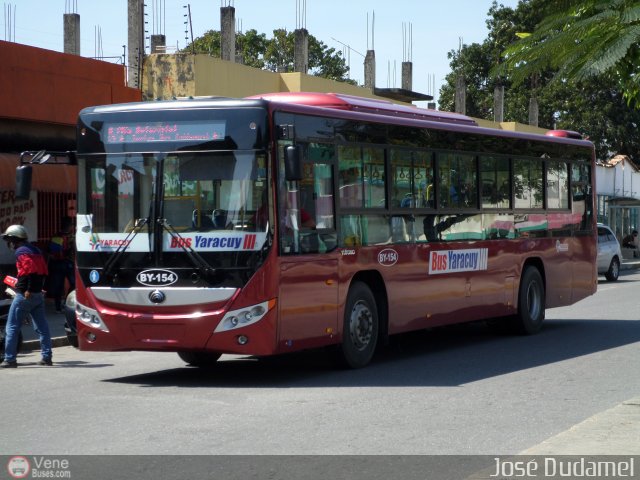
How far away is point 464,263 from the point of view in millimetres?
15633

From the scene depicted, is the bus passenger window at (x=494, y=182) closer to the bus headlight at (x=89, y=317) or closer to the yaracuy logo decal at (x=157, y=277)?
the yaracuy logo decal at (x=157, y=277)

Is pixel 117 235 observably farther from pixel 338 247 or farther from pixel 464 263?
pixel 464 263

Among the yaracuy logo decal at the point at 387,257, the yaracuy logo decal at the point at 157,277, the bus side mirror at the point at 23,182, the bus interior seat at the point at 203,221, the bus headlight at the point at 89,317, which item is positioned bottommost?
the bus headlight at the point at 89,317

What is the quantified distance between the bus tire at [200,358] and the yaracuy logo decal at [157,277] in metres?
2.03

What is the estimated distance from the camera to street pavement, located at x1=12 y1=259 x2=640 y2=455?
25.9 ft

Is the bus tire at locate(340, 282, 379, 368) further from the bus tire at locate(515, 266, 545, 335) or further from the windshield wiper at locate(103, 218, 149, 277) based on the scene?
the bus tire at locate(515, 266, 545, 335)

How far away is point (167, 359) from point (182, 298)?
132 inches

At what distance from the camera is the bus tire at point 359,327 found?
13.0 metres

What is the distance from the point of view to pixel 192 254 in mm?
11820

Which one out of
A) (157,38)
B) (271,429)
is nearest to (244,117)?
(271,429)

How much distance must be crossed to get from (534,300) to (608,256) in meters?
17.7

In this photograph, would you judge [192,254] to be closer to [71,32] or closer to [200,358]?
[200,358]

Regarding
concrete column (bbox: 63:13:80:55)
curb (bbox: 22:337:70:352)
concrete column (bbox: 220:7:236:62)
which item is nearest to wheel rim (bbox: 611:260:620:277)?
concrete column (bbox: 220:7:236:62)

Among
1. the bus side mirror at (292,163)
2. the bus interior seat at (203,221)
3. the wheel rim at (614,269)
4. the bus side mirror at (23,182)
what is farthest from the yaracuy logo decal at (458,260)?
the wheel rim at (614,269)
